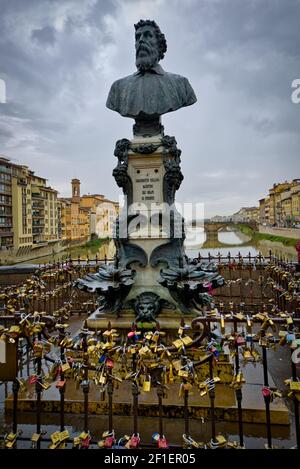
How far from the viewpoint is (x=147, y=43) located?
6520 millimetres

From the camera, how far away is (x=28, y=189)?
64375 millimetres

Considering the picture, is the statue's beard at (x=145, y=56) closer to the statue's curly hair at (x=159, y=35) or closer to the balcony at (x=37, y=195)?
the statue's curly hair at (x=159, y=35)

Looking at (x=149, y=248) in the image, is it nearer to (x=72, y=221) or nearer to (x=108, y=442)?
(x=108, y=442)

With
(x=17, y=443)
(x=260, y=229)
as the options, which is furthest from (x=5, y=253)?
(x=260, y=229)

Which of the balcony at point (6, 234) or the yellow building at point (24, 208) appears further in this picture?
the yellow building at point (24, 208)

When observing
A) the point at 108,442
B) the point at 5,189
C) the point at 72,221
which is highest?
the point at 5,189

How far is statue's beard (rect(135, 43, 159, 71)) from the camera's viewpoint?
6.55 metres

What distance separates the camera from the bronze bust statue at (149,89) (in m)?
6.59

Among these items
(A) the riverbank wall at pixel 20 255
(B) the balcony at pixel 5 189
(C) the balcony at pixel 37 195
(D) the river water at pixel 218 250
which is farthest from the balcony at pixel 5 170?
(D) the river water at pixel 218 250

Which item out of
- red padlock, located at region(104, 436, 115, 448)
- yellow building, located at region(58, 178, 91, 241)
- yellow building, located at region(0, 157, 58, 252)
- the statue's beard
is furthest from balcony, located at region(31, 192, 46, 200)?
red padlock, located at region(104, 436, 115, 448)

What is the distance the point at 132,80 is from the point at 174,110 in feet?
3.88

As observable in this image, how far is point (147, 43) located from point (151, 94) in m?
0.99

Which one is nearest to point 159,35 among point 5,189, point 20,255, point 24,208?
point 20,255
